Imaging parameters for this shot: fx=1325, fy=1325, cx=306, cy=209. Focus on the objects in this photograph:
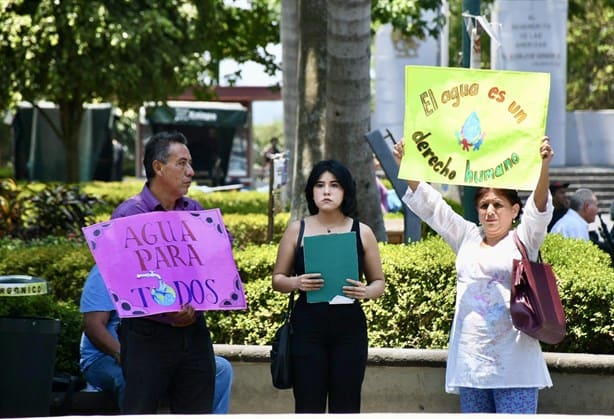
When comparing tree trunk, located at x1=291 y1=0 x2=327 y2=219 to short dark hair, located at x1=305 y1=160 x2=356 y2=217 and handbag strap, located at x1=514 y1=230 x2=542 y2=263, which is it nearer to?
short dark hair, located at x1=305 y1=160 x2=356 y2=217

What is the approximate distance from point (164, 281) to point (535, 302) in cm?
170

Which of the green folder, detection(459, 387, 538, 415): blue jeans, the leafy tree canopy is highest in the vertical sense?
the leafy tree canopy

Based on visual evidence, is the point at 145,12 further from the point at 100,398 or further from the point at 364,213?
the point at 100,398

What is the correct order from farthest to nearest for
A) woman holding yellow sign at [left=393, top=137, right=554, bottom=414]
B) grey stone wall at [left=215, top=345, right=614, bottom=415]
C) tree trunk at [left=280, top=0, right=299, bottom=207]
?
1. tree trunk at [left=280, top=0, right=299, bottom=207]
2. grey stone wall at [left=215, top=345, right=614, bottom=415]
3. woman holding yellow sign at [left=393, top=137, right=554, bottom=414]

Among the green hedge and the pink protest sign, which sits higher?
the pink protest sign

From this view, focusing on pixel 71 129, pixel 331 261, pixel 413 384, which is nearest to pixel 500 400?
pixel 331 261

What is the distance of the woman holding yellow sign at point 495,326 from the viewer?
241 inches

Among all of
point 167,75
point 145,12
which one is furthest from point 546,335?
point 167,75

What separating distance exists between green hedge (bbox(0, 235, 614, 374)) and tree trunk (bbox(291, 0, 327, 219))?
3.21 metres

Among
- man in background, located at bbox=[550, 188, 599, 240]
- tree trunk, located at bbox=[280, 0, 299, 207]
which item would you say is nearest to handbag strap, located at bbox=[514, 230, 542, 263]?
man in background, located at bbox=[550, 188, 599, 240]

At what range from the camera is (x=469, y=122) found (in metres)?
6.64

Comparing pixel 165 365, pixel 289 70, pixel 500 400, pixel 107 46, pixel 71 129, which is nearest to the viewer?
pixel 165 365

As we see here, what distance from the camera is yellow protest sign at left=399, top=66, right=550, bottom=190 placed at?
649 cm

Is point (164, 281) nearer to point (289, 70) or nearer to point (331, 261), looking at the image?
point (331, 261)
